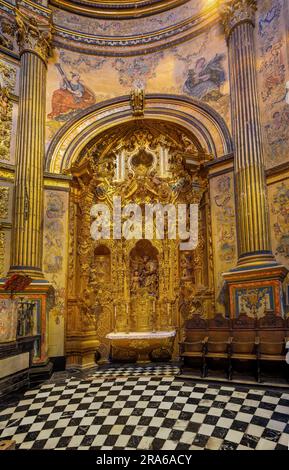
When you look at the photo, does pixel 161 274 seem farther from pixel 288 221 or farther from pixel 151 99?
pixel 151 99

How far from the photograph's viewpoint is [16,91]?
1034 cm

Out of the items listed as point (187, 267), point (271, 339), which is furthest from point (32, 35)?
Result: point (271, 339)

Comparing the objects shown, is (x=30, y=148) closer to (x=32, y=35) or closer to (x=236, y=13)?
(x=32, y=35)

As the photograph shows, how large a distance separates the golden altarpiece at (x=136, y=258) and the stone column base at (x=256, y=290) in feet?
3.81

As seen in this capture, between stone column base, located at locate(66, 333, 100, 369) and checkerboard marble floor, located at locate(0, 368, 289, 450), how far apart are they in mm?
2566

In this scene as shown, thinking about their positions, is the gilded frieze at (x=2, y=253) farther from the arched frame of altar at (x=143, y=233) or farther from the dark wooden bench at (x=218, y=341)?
the dark wooden bench at (x=218, y=341)

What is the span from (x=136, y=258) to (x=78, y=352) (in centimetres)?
334

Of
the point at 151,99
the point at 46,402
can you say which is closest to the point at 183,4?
the point at 151,99

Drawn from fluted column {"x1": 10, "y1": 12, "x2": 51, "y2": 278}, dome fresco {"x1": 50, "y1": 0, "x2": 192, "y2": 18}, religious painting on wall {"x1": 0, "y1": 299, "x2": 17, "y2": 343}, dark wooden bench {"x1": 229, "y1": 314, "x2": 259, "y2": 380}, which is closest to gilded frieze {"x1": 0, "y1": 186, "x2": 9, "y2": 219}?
fluted column {"x1": 10, "y1": 12, "x2": 51, "y2": 278}

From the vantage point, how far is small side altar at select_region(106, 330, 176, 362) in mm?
9570

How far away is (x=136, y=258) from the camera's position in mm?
11625

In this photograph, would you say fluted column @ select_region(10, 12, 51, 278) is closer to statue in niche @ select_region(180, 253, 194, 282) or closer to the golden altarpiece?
the golden altarpiece

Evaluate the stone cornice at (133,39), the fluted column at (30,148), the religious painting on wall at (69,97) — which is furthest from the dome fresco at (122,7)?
the religious painting on wall at (69,97)
